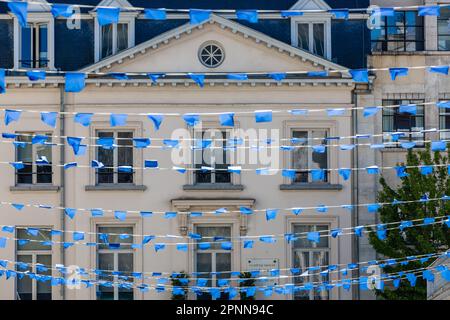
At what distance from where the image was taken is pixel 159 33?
41969mm

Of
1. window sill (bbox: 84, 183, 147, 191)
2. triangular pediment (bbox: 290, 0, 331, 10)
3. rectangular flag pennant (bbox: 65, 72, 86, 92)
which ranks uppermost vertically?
triangular pediment (bbox: 290, 0, 331, 10)

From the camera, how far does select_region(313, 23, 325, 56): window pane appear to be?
4206 centimetres

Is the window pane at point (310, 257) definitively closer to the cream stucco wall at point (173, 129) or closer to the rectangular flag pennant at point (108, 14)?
the cream stucco wall at point (173, 129)

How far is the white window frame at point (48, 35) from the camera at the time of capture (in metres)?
41.6

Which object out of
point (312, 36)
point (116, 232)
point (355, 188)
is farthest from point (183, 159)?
point (312, 36)

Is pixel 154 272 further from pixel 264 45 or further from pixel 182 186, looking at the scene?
pixel 264 45

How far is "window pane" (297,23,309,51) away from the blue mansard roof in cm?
29

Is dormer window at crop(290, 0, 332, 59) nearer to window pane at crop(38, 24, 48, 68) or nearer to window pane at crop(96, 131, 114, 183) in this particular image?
window pane at crop(96, 131, 114, 183)

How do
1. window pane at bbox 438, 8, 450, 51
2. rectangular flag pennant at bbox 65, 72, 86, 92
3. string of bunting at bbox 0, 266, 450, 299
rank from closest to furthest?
rectangular flag pennant at bbox 65, 72, 86, 92
string of bunting at bbox 0, 266, 450, 299
window pane at bbox 438, 8, 450, 51

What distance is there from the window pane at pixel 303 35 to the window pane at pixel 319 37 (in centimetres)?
21

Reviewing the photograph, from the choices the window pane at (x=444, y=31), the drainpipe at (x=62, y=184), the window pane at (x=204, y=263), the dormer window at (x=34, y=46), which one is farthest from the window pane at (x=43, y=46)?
the window pane at (x=444, y=31)

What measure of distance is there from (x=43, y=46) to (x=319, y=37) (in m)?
7.28

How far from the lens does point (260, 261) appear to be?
41.2m

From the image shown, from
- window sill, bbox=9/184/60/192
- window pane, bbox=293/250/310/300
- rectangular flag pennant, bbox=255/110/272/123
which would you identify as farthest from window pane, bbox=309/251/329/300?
rectangular flag pennant, bbox=255/110/272/123
